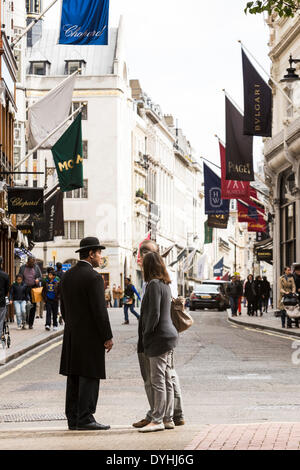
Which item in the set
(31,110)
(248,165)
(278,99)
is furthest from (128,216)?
(31,110)

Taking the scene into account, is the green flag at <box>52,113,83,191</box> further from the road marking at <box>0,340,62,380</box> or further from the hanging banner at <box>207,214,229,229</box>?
the hanging banner at <box>207,214,229,229</box>

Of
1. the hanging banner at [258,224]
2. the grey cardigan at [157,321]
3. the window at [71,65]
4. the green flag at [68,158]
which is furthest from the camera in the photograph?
the window at [71,65]

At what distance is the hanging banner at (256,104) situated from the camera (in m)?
35.3

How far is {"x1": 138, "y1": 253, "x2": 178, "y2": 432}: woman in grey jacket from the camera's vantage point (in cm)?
1109

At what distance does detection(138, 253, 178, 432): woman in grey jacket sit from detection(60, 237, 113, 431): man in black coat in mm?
399

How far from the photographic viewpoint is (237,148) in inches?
1512

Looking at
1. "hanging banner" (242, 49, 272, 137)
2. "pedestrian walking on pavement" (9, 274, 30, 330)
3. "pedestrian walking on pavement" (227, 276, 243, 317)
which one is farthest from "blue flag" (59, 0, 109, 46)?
"pedestrian walking on pavement" (227, 276, 243, 317)

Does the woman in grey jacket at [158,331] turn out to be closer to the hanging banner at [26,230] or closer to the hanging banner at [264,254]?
the hanging banner at [26,230]

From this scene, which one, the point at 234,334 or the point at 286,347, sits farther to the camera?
the point at 234,334

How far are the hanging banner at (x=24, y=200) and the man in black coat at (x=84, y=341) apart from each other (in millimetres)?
23012

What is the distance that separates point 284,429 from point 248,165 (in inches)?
1131

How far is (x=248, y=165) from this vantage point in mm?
38781

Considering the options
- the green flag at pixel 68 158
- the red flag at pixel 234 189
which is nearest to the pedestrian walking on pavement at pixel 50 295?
the green flag at pixel 68 158

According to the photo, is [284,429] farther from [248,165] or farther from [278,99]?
[278,99]
